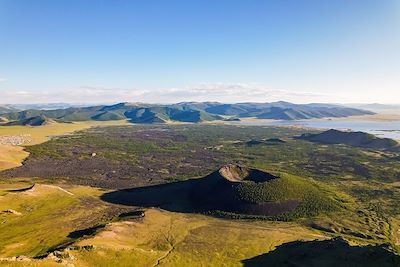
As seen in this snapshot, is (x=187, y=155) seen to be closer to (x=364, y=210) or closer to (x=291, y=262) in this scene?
(x=364, y=210)

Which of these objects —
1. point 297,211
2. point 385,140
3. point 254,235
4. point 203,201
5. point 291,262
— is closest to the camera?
point 291,262

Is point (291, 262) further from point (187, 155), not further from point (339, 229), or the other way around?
point (187, 155)

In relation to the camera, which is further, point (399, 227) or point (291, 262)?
point (399, 227)

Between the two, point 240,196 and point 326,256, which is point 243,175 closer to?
point 240,196

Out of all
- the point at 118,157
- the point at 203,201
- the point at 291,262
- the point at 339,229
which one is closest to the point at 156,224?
the point at 203,201

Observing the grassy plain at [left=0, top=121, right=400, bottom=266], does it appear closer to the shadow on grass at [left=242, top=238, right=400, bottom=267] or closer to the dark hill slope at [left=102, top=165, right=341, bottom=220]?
the shadow on grass at [left=242, top=238, right=400, bottom=267]

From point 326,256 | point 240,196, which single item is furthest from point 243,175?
point 326,256

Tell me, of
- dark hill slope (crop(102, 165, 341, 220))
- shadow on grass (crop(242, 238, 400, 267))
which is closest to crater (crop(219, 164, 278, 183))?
dark hill slope (crop(102, 165, 341, 220))

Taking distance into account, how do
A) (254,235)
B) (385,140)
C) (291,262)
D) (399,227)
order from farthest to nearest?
(385,140)
(399,227)
(254,235)
(291,262)
